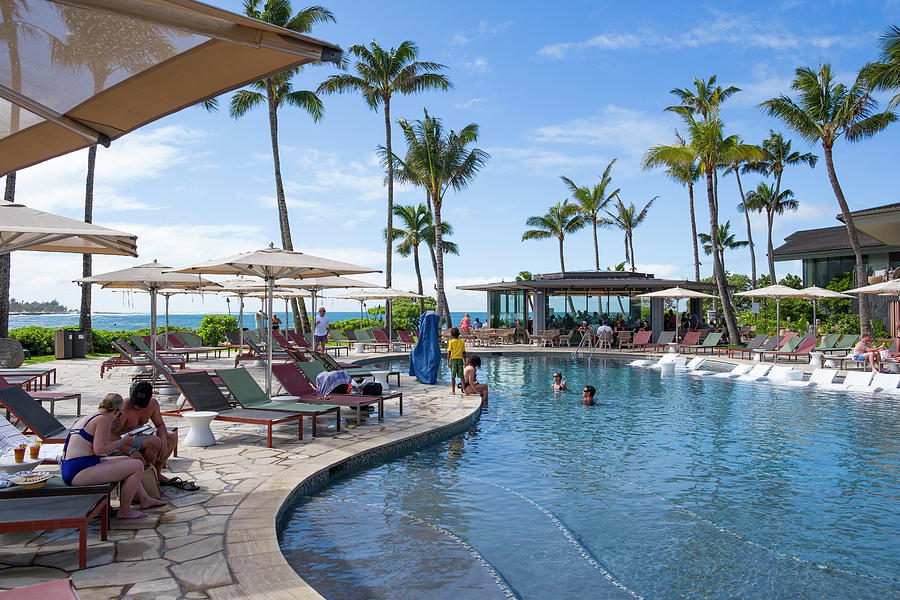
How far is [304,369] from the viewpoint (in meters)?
9.42

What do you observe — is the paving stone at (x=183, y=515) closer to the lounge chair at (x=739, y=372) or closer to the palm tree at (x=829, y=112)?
the lounge chair at (x=739, y=372)

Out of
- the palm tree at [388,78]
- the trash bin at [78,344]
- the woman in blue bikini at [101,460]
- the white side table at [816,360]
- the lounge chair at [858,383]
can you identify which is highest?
the palm tree at [388,78]

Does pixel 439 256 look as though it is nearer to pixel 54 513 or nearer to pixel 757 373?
pixel 757 373

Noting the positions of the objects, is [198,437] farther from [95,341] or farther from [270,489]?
[95,341]

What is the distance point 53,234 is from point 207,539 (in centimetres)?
265

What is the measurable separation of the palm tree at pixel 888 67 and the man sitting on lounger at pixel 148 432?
67.8 ft

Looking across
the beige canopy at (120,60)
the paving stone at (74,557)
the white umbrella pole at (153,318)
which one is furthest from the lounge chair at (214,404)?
the white umbrella pole at (153,318)

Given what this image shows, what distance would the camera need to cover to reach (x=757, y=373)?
1530 centimetres

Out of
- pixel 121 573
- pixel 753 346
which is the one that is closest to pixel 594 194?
pixel 753 346

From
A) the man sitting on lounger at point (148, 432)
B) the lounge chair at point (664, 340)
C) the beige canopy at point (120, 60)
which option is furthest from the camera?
the lounge chair at point (664, 340)

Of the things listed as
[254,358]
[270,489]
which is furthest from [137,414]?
[254,358]

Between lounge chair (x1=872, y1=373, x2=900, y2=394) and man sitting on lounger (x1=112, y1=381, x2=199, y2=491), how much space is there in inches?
542

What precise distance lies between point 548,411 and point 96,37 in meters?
9.38

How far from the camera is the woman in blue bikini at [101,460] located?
4.24 metres
